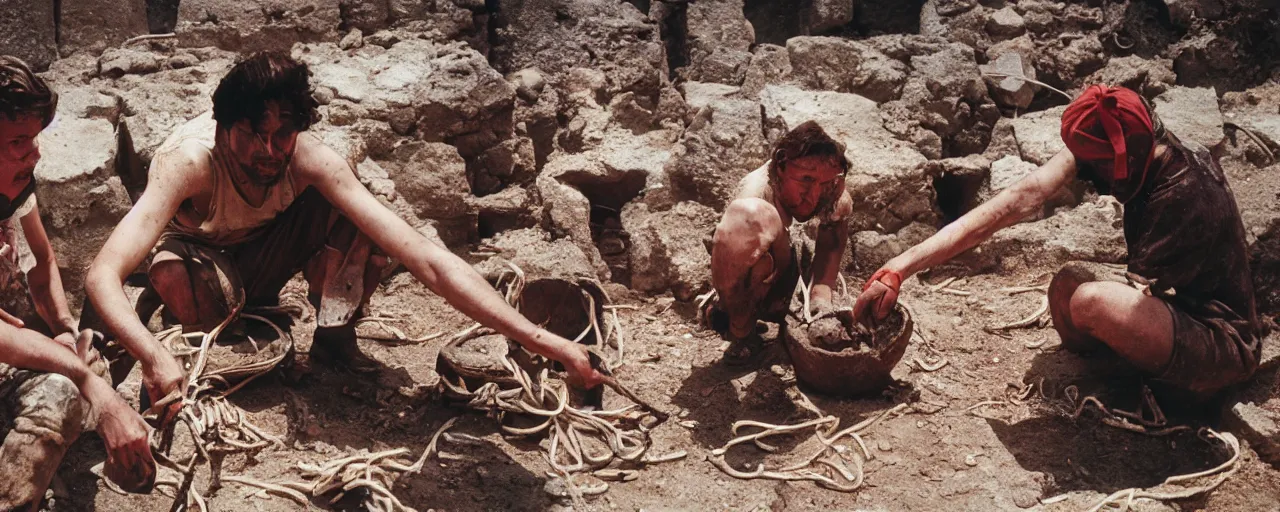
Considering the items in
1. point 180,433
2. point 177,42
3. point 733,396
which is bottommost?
point 733,396

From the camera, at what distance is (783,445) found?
16.0 feet

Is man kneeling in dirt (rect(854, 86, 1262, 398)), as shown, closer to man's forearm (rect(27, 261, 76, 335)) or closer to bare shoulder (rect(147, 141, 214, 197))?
bare shoulder (rect(147, 141, 214, 197))

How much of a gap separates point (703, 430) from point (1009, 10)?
357 cm

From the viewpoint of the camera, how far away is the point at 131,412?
3561mm

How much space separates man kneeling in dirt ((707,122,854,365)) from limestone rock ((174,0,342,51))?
240 centimetres

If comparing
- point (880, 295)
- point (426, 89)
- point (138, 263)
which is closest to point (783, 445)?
point (880, 295)

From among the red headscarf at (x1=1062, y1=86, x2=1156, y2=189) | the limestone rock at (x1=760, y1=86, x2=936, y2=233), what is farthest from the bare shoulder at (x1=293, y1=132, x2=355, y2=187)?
the red headscarf at (x1=1062, y1=86, x2=1156, y2=189)

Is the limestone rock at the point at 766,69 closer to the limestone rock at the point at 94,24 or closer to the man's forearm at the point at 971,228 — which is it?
the man's forearm at the point at 971,228

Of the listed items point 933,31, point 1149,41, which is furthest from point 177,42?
point 1149,41

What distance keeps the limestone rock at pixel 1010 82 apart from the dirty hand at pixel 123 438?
4.87 metres

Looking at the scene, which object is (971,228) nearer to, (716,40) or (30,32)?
(716,40)

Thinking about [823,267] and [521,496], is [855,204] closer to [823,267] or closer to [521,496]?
[823,267]

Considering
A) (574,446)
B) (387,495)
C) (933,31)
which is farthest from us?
(933,31)

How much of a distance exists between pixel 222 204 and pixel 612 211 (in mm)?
2283
